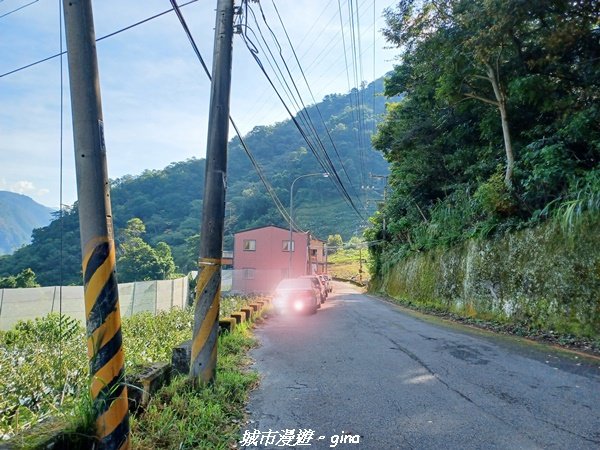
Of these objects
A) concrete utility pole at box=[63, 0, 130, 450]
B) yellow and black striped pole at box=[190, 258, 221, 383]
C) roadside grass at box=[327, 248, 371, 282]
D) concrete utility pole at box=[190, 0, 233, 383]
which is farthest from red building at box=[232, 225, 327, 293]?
concrete utility pole at box=[63, 0, 130, 450]

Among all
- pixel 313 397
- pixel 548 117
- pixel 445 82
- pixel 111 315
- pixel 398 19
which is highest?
pixel 398 19

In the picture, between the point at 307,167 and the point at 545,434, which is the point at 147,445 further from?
the point at 307,167

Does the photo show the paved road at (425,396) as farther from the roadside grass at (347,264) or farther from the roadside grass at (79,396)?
the roadside grass at (347,264)

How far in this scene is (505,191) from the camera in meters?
10.3

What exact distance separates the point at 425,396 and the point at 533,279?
576 cm

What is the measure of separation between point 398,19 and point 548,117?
17.6 ft

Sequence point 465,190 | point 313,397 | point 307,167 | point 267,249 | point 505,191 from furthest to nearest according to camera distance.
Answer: point 307,167 < point 267,249 < point 465,190 < point 505,191 < point 313,397

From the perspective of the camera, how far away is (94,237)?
2.79 m

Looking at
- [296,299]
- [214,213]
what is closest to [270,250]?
[296,299]

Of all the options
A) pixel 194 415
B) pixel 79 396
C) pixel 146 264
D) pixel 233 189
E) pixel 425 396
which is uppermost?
pixel 233 189

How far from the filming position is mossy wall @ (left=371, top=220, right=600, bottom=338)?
7332 millimetres

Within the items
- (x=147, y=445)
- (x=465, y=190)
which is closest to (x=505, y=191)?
(x=465, y=190)

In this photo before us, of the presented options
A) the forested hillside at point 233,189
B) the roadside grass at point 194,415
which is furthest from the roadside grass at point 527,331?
the forested hillside at point 233,189

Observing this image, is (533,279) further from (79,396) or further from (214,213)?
(79,396)
